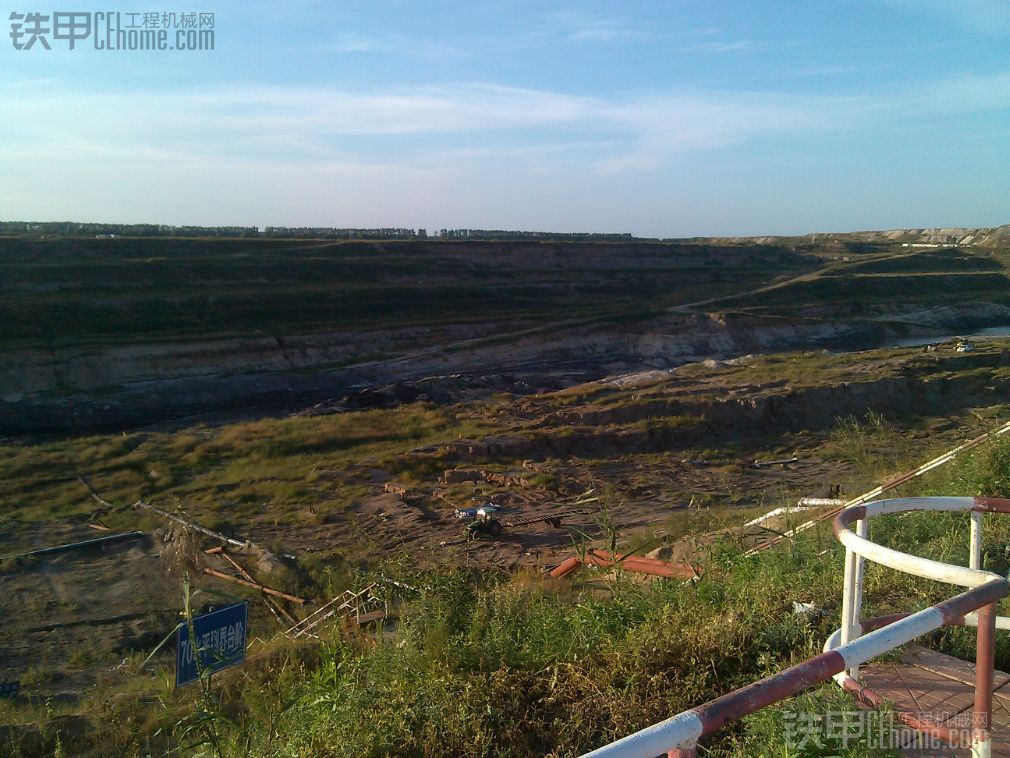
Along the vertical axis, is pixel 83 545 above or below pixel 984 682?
A: below

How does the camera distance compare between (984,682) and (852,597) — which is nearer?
(984,682)

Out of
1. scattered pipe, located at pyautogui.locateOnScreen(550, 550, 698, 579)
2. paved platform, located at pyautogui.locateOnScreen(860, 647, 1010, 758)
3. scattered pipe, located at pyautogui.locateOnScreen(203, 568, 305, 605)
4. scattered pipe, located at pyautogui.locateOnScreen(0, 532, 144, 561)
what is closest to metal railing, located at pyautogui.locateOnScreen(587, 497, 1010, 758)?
paved platform, located at pyautogui.locateOnScreen(860, 647, 1010, 758)

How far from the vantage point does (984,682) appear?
2.46 metres

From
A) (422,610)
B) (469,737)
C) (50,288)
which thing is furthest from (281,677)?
(50,288)

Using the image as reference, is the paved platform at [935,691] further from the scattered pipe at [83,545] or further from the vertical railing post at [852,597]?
the scattered pipe at [83,545]

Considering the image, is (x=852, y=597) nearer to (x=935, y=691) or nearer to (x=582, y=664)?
(x=935, y=691)

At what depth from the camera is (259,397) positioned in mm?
34156

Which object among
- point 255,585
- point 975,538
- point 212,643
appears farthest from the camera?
point 255,585

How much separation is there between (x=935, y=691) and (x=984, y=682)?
73 cm

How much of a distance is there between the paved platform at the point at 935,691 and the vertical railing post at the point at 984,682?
12cm

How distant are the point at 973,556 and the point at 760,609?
988 mm

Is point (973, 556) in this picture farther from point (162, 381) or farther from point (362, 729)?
point (162, 381)
